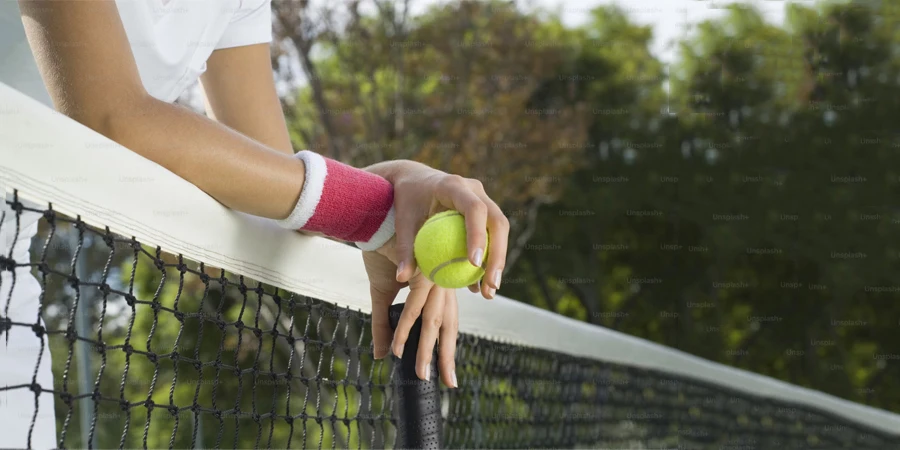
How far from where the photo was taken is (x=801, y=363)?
15.2 meters

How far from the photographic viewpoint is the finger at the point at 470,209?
3.81 feet

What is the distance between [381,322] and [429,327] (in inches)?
3.8

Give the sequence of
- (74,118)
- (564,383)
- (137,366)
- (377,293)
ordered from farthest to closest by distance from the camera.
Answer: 1. (137,366)
2. (564,383)
3. (377,293)
4. (74,118)

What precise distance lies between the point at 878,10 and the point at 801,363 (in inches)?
234

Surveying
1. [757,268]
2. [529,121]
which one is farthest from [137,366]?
[757,268]

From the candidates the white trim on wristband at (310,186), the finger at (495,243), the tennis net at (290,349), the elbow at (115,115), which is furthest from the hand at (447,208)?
the elbow at (115,115)

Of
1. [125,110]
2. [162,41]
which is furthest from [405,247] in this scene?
[162,41]

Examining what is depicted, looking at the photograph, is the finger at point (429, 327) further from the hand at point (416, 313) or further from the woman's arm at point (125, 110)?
the woman's arm at point (125, 110)

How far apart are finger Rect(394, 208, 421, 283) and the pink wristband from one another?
0.05 metres

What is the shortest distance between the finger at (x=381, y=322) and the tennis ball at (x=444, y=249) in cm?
14

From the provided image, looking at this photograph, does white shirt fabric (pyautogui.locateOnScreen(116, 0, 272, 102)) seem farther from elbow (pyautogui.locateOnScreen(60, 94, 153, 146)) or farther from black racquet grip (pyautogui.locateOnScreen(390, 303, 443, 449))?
black racquet grip (pyautogui.locateOnScreen(390, 303, 443, 449))

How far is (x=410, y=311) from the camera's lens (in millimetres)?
1353

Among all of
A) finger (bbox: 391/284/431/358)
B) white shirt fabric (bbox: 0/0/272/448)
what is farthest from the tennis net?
finger (bbox: 391/284/431/358)

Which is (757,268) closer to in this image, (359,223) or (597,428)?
(597,428)
